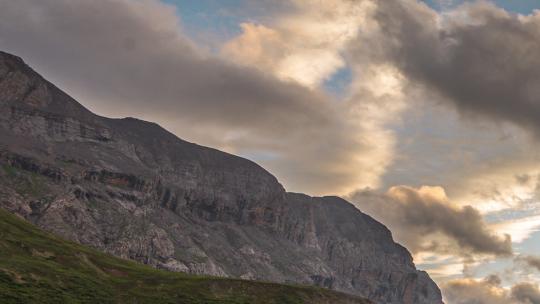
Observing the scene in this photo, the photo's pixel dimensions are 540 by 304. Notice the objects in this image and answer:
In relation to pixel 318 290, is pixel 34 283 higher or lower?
lower

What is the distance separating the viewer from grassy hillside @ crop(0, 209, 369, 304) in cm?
9000

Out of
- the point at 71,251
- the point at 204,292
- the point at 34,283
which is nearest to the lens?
the point at 34,283

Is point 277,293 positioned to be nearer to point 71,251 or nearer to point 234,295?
point 234,295

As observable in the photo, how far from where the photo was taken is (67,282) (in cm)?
9881

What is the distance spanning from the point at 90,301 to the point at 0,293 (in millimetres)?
15695

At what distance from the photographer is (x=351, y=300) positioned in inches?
5817

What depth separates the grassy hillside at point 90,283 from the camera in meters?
90.0

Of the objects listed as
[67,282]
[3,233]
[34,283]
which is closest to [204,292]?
[67,282]

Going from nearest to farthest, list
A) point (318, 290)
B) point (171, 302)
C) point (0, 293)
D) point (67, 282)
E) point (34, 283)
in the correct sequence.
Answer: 1. point (0, 293)
2. point (34, 283)
3. point (67, 282)
4. point (171, 302)
5. point (318, 290)

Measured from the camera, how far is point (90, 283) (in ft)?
342

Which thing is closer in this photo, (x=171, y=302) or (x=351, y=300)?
(x=171, y=302)

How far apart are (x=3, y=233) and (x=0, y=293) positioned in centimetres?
4627

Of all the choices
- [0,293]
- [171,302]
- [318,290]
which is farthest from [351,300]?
[0,293]

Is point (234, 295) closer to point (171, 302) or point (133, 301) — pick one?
point (171, 302)
